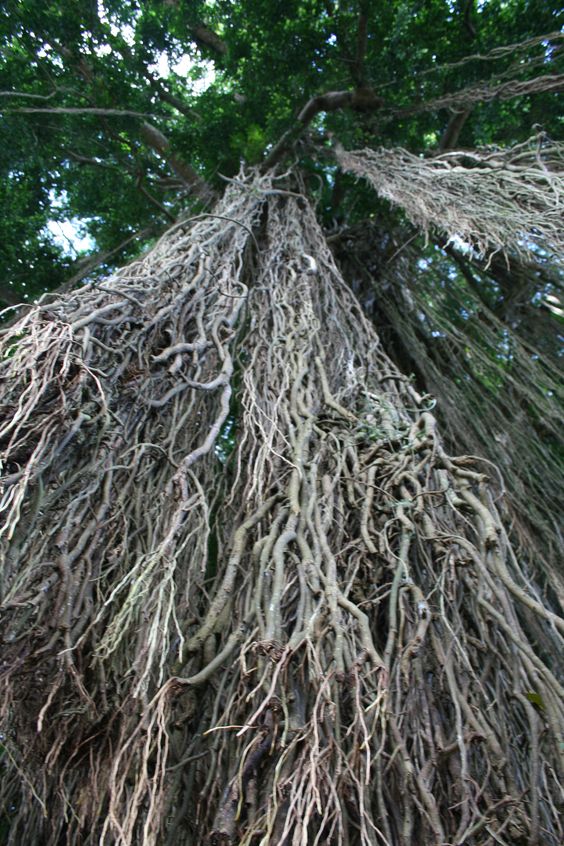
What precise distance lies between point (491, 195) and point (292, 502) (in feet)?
5.65

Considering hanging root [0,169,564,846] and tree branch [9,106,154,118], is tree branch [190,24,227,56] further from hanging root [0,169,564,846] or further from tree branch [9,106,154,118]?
hanging root [0,169,564,846]

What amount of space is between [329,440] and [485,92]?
243cm

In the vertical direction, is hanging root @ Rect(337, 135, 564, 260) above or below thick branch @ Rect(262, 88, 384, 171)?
below

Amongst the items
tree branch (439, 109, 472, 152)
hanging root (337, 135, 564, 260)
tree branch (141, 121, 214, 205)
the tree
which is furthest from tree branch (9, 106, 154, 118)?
tree branch (439, 109, 472, 152)

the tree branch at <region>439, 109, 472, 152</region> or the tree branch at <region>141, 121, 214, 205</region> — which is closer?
the tree branch at <region>439, 109, 472, 152</region>

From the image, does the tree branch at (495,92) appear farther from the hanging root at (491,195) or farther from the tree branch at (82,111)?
the tree branch at (82,111)

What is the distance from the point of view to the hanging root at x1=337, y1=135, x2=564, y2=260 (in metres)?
2.16

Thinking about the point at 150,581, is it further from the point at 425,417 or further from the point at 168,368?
the point at 425,417

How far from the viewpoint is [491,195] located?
7.88 feet

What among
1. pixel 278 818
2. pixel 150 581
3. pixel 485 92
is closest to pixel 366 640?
pixel 278 818

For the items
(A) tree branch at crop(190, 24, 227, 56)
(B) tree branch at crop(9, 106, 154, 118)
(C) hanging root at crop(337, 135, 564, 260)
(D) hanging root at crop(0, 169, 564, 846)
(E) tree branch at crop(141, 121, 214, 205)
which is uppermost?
(A) tree branch at crop(190, 24, 227, 56)

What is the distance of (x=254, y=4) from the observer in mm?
3307

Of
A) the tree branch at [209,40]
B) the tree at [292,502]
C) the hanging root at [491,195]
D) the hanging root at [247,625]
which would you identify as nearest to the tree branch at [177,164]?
the tree at [292,502]

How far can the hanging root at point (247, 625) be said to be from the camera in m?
0.95
